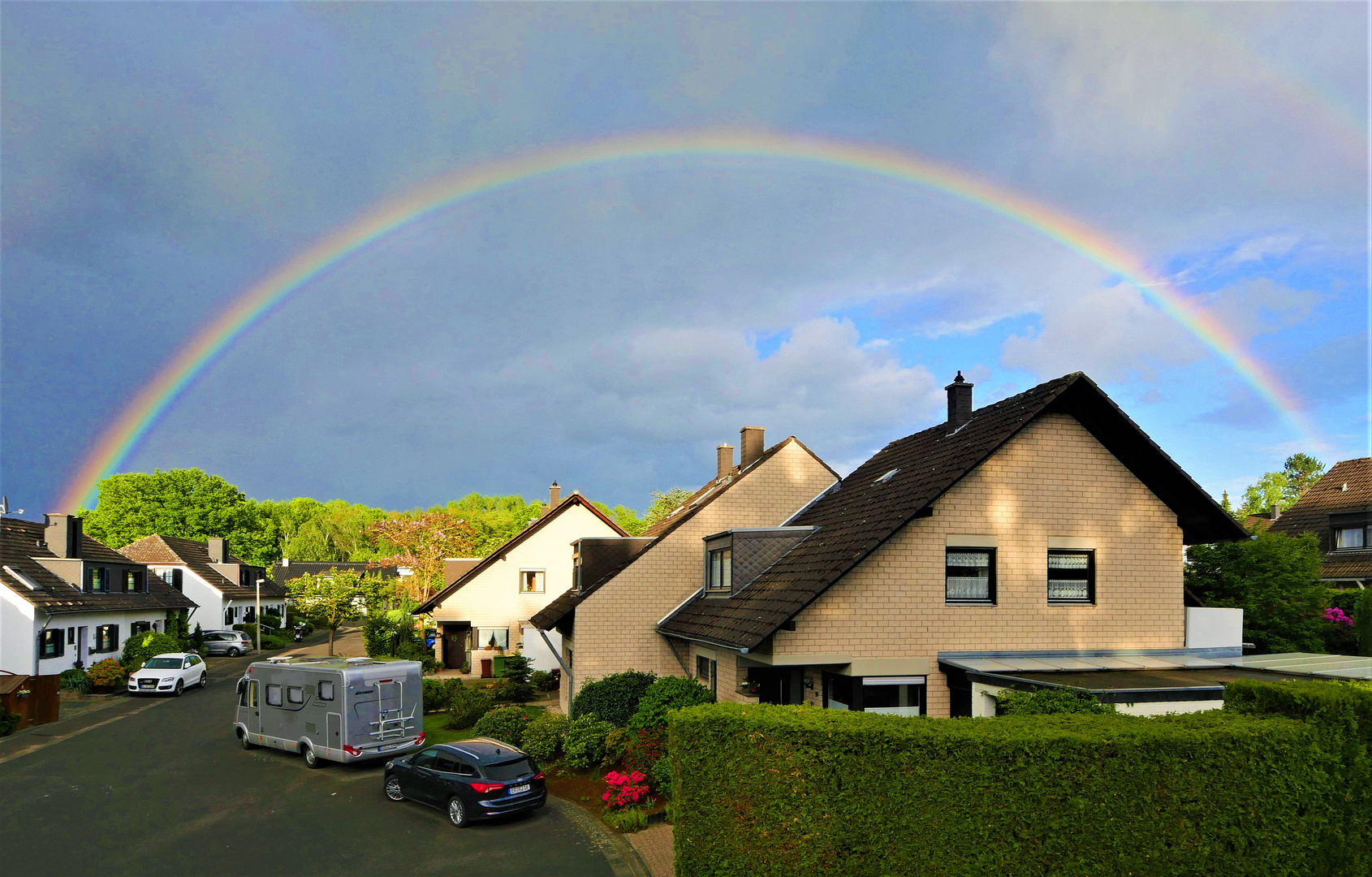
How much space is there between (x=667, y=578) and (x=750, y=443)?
8.11m

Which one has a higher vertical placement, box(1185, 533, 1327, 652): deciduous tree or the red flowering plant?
box(1185, 533, 1327, 652): deciduous tree

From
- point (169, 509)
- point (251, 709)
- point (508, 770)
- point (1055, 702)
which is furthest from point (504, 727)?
point (169, 509)

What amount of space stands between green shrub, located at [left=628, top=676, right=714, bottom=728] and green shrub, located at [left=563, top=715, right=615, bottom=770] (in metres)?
1.15

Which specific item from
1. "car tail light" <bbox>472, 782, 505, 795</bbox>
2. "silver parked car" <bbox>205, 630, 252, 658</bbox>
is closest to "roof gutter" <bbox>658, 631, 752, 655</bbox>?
"car tail light" <bbox>472, 782, 505, 795</bbox>

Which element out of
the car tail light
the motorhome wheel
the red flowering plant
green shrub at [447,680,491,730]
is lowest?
green shrub at [447,680,491,730]

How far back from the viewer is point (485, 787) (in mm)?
16953

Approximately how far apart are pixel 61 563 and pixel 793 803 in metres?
47.5

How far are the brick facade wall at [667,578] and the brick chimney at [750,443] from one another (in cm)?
375

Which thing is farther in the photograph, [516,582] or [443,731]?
[516,582]

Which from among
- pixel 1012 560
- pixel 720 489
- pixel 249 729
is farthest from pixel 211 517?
pixel 1012 560

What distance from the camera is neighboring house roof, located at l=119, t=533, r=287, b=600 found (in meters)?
64.6

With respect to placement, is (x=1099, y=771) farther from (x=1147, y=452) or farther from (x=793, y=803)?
(x=1147, y=452)

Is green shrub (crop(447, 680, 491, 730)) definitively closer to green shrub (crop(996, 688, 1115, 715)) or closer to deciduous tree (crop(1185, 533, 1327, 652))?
green shrub (crop(996, 688, 1115, 715))

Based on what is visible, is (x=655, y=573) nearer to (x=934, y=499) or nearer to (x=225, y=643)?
(x=934, y=499)
